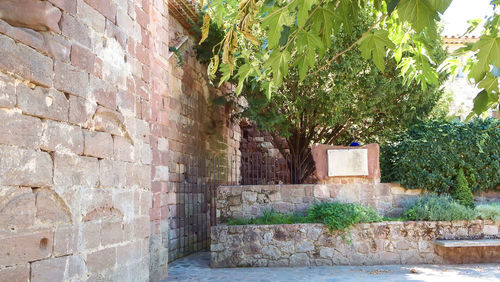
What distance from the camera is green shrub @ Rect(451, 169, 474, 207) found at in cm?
788

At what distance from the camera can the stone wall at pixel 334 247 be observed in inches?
289

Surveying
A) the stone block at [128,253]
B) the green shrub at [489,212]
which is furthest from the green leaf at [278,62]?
the green shrub at [489,212]

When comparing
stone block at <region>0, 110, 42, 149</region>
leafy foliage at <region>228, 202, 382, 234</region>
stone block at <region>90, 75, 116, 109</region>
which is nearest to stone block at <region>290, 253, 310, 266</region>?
leafy foliage at <region>228, 202, 382, 234</region>

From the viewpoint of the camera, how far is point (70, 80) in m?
3.04

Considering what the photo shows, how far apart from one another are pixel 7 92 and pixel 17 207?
2.12 ft

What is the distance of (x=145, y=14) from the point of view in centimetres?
452

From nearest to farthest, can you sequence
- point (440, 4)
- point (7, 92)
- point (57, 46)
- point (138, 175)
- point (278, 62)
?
point (440, 4), point (278, 62), point (7, 92), point (57, 46), point (138, 175)

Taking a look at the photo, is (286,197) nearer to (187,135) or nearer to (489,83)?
(187,135)

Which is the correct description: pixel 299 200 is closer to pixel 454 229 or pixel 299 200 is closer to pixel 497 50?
pixel 454 229

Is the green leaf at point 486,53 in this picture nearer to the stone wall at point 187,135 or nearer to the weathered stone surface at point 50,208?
the weathered stone surface at point 50,208

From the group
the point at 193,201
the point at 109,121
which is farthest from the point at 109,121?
the point at 193,201

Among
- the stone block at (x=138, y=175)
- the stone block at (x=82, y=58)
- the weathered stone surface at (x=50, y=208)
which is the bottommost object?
the weathered stone surface at (x=50, y=208)

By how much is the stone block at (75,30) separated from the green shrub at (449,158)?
6.34m

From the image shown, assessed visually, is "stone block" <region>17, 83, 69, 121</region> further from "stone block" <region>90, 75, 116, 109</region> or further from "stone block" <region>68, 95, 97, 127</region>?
"stone block" <region>90, 75, 116, 109</region>
